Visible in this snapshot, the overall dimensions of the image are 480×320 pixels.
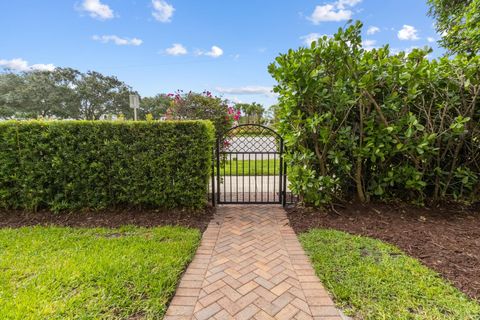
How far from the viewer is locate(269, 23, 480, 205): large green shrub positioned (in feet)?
10.6

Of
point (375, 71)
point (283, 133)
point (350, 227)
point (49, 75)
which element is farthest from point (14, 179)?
point (49, 75)

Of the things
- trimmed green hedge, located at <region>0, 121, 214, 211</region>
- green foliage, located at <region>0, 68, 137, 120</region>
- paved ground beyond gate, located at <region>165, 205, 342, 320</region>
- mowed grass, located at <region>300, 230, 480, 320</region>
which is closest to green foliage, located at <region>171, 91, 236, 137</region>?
trimmed green hedge, located at <region>0, 121, 214, 211</region>

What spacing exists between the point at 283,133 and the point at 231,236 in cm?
186

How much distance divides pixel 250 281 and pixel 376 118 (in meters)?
2.93

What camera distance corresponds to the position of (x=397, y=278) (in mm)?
2088

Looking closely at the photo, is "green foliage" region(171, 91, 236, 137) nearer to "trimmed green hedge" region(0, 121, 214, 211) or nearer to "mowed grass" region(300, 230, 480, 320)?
"trimmed green hedge" region(0, 121, 214, 211)

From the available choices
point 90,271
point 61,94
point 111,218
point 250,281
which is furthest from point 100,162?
point 61,94

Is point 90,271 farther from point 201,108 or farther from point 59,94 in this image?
point 59,94

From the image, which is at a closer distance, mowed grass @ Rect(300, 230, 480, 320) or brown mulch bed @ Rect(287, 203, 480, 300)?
mowed grass @ Rect(300, 230, 480, 320)

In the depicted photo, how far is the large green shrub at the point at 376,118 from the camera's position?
3229 mm

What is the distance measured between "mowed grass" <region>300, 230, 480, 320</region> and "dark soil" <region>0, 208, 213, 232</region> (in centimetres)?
175

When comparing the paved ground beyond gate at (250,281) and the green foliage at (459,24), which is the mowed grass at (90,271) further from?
the green foliage at (459,24)

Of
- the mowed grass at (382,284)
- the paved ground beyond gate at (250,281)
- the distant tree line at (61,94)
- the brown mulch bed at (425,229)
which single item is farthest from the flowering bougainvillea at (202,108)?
the distant tree line at (61,94)

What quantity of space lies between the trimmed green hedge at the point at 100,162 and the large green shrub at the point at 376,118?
1570 millimetres
